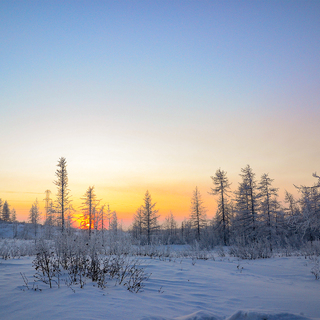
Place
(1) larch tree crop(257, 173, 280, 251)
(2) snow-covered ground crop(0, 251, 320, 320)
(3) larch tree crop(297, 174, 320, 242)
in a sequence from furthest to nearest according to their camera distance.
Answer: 1. (1) larch tree crop(257, 173, 280, 251)
2. (3) larch tree crop(297, 174, 320, 242)
3. (2) snow-covered ground crop(0, 251, 320, 320)

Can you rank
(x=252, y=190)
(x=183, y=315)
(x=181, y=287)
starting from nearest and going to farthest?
1. (x=183, y=315)
2. (x=181, y=287)
3. (x=252, y=190)

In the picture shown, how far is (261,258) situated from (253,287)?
8.02 m

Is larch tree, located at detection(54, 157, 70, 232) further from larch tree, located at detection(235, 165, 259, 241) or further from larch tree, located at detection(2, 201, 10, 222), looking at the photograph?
larch tree, located at detection(2, 201, 10, 222)

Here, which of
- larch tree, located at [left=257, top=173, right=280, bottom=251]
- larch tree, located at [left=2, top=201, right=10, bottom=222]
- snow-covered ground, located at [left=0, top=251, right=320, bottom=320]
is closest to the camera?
snow-covered ground, located at [left=0, top=251, right=320, bottom=320]

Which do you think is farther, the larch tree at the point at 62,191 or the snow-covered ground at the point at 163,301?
the larch tree at the point at 62,191

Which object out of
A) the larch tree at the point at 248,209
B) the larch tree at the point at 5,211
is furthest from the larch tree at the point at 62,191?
the larch tree at the point at 5,211

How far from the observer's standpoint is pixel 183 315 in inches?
146

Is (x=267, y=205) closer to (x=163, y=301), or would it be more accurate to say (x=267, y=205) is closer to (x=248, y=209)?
(x=248, y=209)

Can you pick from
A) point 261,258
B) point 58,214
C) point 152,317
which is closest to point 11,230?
point 58,214

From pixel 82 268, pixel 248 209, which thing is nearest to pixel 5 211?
pixel 248 209

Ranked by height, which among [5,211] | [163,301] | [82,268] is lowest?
[163,301]

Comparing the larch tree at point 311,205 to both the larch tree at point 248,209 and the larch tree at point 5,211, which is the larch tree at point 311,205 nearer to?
the larch tree at point 248,209

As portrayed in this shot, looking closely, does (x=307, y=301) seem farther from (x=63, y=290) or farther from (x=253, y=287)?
(x=63, y=290)

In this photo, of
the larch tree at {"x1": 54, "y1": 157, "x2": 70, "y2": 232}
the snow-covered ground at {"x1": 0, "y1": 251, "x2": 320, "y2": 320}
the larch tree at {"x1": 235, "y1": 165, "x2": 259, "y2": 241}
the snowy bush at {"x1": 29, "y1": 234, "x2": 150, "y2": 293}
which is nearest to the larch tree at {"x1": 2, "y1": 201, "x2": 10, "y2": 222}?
the larch tree at {"x1": 54, "y1": 157, "x2": 70, "y2": 232}
